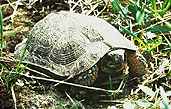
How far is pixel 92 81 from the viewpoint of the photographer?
5.83ft

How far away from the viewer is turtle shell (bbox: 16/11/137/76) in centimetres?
175

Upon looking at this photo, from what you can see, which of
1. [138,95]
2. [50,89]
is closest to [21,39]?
[50,89]

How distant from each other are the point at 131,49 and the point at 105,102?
0.80 ft

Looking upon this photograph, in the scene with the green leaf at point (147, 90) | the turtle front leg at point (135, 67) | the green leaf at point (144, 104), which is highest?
the turtle front leg at point (135, 67)

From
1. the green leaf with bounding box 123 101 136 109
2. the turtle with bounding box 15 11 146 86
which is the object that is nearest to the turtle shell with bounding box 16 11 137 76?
the turtle with bounding box 15 11 146 86

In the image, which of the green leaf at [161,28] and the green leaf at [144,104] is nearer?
the green leaf at [144,104]

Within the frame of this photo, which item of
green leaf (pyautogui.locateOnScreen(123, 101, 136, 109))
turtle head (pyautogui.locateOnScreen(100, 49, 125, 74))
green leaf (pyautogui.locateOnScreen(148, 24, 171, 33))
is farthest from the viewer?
green leaf (pyautogui.locateOnScreen(148, 24, 171, 33))

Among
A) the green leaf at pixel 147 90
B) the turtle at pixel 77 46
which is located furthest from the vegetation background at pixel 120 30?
the turtle at pixel 77 46

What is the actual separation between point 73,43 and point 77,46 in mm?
22

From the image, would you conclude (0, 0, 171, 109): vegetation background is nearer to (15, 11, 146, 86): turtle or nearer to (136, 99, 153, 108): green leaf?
(136, 99, 153, 108): green leaf

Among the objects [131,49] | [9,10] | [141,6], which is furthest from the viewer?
[9,10]

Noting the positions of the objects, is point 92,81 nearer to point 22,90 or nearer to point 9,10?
point 22,90

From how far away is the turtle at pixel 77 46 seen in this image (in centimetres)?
174

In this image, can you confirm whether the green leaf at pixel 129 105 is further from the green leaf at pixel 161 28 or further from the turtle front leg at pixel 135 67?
the green leaf at pixel 161 28
